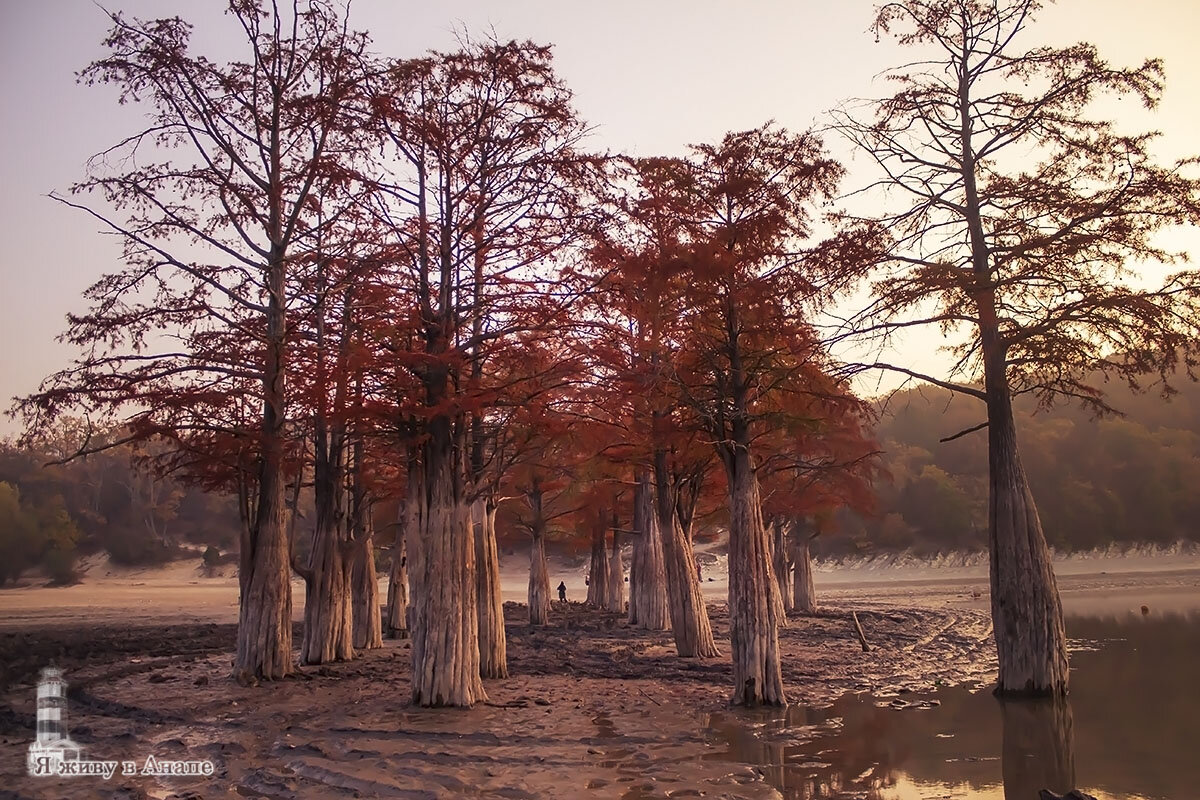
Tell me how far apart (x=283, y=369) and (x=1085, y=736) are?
1566 cm

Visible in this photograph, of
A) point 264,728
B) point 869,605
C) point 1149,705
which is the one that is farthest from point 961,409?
point 264,728

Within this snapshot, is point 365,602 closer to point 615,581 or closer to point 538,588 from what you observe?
point 538,588

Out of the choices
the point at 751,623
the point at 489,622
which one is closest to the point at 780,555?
the point at 489,622

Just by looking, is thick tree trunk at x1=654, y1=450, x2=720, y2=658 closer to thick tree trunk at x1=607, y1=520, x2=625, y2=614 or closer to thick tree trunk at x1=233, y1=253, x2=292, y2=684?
thick tree trunk at x1=233, y1=253, x2=292, y2=684

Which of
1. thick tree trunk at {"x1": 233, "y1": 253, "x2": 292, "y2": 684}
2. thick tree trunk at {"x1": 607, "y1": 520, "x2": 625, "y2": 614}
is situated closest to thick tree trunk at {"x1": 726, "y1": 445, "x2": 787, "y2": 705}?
thick tree trunk at {"x1": 233, "y1": 253, "x2": 292, "y2": 684}

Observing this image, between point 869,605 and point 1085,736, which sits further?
point 869,605

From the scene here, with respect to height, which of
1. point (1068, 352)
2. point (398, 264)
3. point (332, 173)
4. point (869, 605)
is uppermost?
point (332, 173)

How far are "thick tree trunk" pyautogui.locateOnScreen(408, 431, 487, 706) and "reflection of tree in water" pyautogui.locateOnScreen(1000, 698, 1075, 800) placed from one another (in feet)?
26.8

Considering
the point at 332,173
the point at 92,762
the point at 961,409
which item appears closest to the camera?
the point at 92,762

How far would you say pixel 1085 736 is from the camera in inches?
526

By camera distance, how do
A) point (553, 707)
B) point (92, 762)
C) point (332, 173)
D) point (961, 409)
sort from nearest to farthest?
point (92, 762) < point (553, 707) < point (332, 173) < point (961, 409)

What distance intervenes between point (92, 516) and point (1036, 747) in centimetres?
8018

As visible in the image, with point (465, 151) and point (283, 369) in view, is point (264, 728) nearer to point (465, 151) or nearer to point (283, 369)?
point (283, 369)

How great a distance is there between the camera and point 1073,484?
73.4 metres
